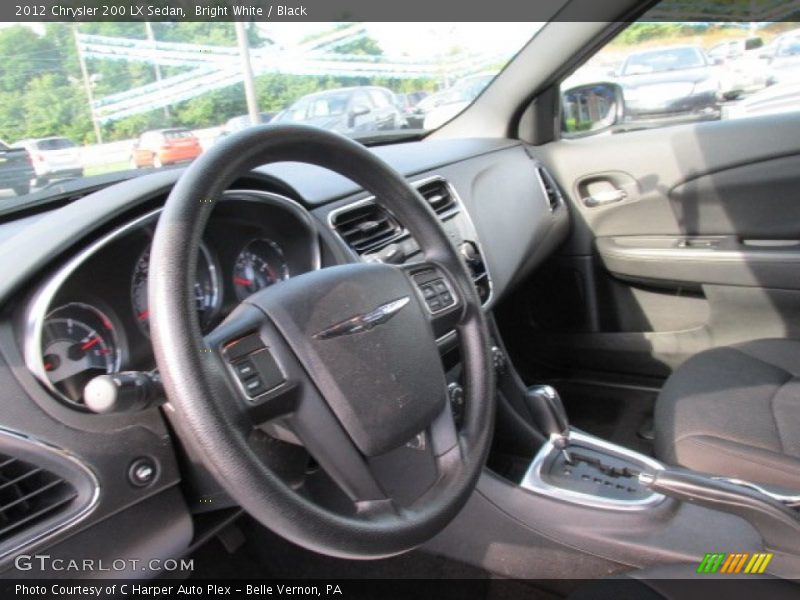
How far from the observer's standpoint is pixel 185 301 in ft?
2.95

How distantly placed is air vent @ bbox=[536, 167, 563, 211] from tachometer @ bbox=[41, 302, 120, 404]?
1742 millimetres

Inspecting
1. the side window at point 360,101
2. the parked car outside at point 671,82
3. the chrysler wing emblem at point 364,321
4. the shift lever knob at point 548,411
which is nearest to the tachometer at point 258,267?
the chrysler wing emblem at point 364,321

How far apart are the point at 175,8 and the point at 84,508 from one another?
1033 millimetres

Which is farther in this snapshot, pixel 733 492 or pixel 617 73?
pixel 617 73

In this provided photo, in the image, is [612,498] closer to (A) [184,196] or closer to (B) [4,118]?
(A) [184,196]

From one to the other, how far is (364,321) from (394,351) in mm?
70

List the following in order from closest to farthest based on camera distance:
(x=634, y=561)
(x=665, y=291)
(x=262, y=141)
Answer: (x=262, y=141) < (x=634, y=561) < (x=665, y=291)

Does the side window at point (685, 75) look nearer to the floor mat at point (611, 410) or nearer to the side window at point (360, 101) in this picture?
the side window at point (360, 101)

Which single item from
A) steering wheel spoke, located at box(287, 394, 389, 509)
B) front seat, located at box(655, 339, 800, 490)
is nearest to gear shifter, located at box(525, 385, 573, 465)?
front seat, located at box(655, 339, 800, 490)

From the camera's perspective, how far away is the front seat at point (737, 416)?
158 cm

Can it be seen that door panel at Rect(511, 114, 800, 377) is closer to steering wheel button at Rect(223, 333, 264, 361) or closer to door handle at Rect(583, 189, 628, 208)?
door handle at Rect(583, 189, 628, 208)

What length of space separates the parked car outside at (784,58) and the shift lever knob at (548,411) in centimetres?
145

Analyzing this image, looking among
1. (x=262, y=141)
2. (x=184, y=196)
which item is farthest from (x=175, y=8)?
(x=184, y=196)

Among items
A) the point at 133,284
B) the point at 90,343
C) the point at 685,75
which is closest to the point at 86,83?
the point at 133,284
